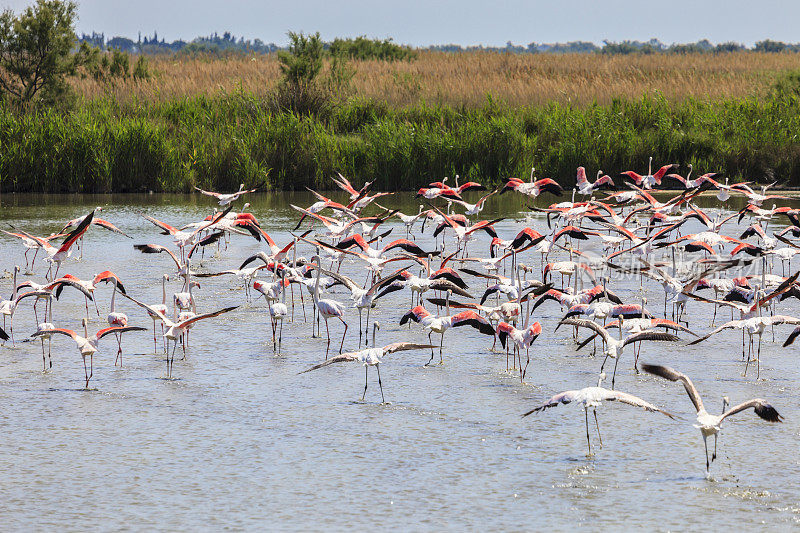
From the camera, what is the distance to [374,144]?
2009cm

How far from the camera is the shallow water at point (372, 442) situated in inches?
191

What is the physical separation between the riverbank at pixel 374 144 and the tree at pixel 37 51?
1364 millimetres

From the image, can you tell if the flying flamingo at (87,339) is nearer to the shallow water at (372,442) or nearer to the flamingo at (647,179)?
the shallow water at (372,442)

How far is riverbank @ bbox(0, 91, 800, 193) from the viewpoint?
19.0 metres

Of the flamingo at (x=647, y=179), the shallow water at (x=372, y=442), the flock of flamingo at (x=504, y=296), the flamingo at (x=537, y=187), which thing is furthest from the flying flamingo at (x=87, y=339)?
the flamingo at (x=647, y=179)

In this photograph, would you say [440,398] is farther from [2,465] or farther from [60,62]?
[60,62]

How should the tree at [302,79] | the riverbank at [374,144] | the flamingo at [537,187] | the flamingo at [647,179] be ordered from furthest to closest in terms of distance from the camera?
the tree at [302,79]
the riverbank at [374,144]
the flamingo at [647,179]
the flamingo at [537,187]

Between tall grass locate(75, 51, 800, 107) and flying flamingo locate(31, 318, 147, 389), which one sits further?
tall grass locate(75, 51, 800, 107)

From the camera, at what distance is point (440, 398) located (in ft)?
21.9

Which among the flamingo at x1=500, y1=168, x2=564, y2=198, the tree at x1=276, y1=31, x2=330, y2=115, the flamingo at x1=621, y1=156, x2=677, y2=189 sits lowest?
the flamingo at x1=500, y1=168, x2=564, y2=198

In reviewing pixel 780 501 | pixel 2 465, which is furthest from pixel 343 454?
pixel 780 501

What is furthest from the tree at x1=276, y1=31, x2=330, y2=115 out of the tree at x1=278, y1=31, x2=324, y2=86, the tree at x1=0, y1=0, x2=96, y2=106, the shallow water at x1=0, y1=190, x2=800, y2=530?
the shallow water at x1=0, y1=190, x2=800, y2=530

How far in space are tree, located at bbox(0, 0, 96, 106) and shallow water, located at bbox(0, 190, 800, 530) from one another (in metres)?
15.5

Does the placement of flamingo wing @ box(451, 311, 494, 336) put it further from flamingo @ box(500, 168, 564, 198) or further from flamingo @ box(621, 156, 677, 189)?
flamingo @ box(621, 156, 677, 189)
